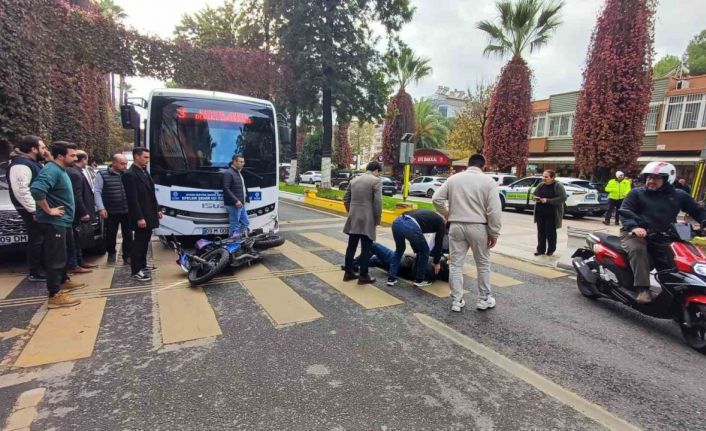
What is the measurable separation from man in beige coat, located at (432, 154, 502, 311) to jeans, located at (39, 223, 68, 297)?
175 inches

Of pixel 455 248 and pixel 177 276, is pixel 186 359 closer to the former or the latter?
pixel 177 276

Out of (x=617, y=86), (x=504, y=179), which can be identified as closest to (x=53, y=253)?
(x=504, y=179)

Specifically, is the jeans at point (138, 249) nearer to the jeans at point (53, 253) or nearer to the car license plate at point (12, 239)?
the jeans at point (53, 253)

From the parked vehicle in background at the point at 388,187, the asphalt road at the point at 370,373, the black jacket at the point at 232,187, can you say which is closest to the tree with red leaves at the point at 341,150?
the parked vehicle in background at the point at 388,187

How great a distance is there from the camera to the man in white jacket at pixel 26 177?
4.71 metres

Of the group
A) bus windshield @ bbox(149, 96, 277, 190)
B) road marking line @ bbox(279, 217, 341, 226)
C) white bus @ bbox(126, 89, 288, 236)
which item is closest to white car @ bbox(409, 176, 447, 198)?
road marking line @ bbox(279, 217, 341, 226)

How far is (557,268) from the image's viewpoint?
709 cm

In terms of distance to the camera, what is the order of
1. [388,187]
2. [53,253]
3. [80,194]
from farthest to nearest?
[388,187]
[80,194]
[53,253]

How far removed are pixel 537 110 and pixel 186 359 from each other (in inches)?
1246

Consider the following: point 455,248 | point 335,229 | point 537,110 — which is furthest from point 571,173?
point 455,248

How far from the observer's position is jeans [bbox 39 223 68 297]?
435 cm

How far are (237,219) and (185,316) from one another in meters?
2.90

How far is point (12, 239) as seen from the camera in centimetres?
554

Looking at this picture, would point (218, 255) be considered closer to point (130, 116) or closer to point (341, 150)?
point (130, 116)
